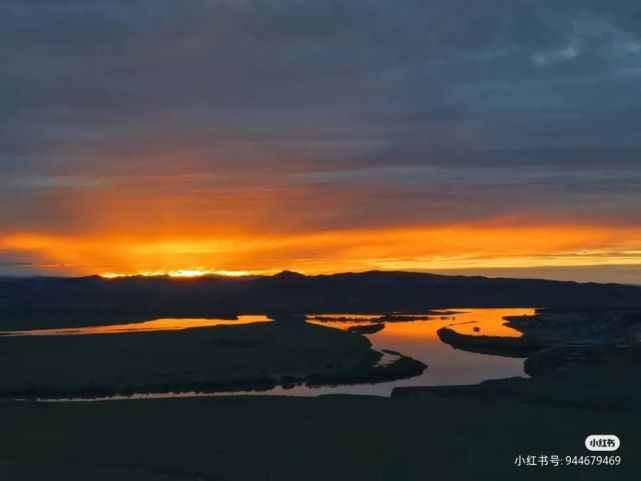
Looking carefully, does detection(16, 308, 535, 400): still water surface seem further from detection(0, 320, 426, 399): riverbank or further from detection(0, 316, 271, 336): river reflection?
detection(0, 320, 426, 399): riverbank

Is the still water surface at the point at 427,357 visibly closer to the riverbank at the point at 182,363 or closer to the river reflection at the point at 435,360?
the river reflection at the point at 435,360

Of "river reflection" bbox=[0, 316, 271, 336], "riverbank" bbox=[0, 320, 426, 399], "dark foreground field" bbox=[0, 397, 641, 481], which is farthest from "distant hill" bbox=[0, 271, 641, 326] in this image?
"dark foreground field" bbox=[0, 397, 641, 481]

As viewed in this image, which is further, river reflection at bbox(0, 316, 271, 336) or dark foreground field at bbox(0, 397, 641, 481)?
river reflection at bbox(0, 316, 271, 336)

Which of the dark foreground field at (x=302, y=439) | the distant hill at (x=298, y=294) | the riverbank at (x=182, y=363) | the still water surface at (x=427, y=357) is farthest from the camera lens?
the distant hill at (x=298, y=294)

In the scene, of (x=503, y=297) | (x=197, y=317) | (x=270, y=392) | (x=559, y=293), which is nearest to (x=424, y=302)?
(x=503, y=297)

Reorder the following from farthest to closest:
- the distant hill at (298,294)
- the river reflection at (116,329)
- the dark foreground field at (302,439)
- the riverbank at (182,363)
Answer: the distant hill at (298,294) < the river reflection at (116,329) < the riverbank at (182,363) < the dark foreground field at (302,439)

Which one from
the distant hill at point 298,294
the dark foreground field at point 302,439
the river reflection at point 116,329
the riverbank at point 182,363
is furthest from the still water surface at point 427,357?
the distant hill at point 298,294
